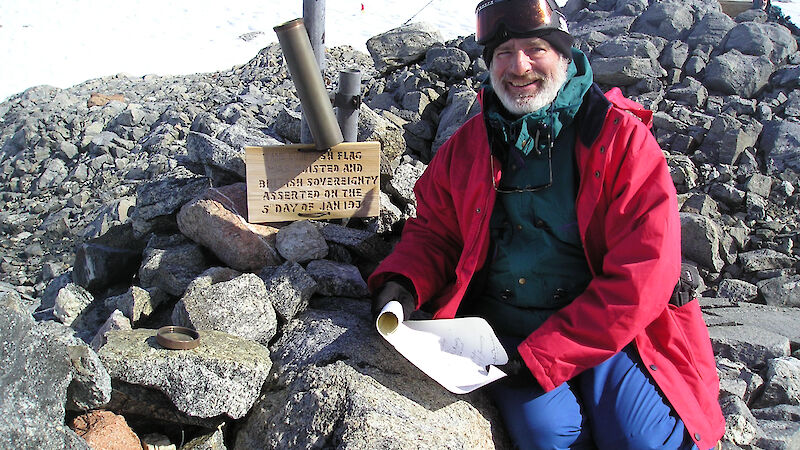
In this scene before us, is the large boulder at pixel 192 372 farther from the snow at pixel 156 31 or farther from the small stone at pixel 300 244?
the snow at pixel 156 31

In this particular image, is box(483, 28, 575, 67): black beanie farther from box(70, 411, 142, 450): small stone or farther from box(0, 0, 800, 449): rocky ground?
box(70, 411, 142, 450): small stone

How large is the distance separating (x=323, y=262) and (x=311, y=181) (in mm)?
569

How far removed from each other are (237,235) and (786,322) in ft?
13.8

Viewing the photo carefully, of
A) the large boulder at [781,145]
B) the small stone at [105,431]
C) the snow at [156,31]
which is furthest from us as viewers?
the snow at [156,31]

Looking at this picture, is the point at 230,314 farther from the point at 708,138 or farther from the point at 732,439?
the point at 708,138

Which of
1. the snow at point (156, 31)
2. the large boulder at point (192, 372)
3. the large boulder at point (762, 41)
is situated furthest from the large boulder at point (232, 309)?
the snow at point (156, 31)

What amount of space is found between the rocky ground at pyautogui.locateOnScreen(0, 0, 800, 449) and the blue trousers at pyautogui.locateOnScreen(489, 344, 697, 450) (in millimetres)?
231

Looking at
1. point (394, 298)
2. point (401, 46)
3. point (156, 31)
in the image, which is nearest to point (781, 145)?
point (401, 46)

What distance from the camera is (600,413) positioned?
318 centimetres

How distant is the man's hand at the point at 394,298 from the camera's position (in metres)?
3.51

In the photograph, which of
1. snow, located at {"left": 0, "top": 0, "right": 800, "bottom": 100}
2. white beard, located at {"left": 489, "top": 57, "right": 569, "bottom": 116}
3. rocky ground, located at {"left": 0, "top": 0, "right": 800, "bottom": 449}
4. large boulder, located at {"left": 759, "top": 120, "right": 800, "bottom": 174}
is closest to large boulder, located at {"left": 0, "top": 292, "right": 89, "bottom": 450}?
rocky ground, located at {"left": 0, "top": 0, "right": 800, "bottom": 449}

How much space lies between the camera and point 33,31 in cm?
2397

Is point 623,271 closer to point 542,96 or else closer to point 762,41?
point 542,96

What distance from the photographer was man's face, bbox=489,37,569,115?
3.46 m
